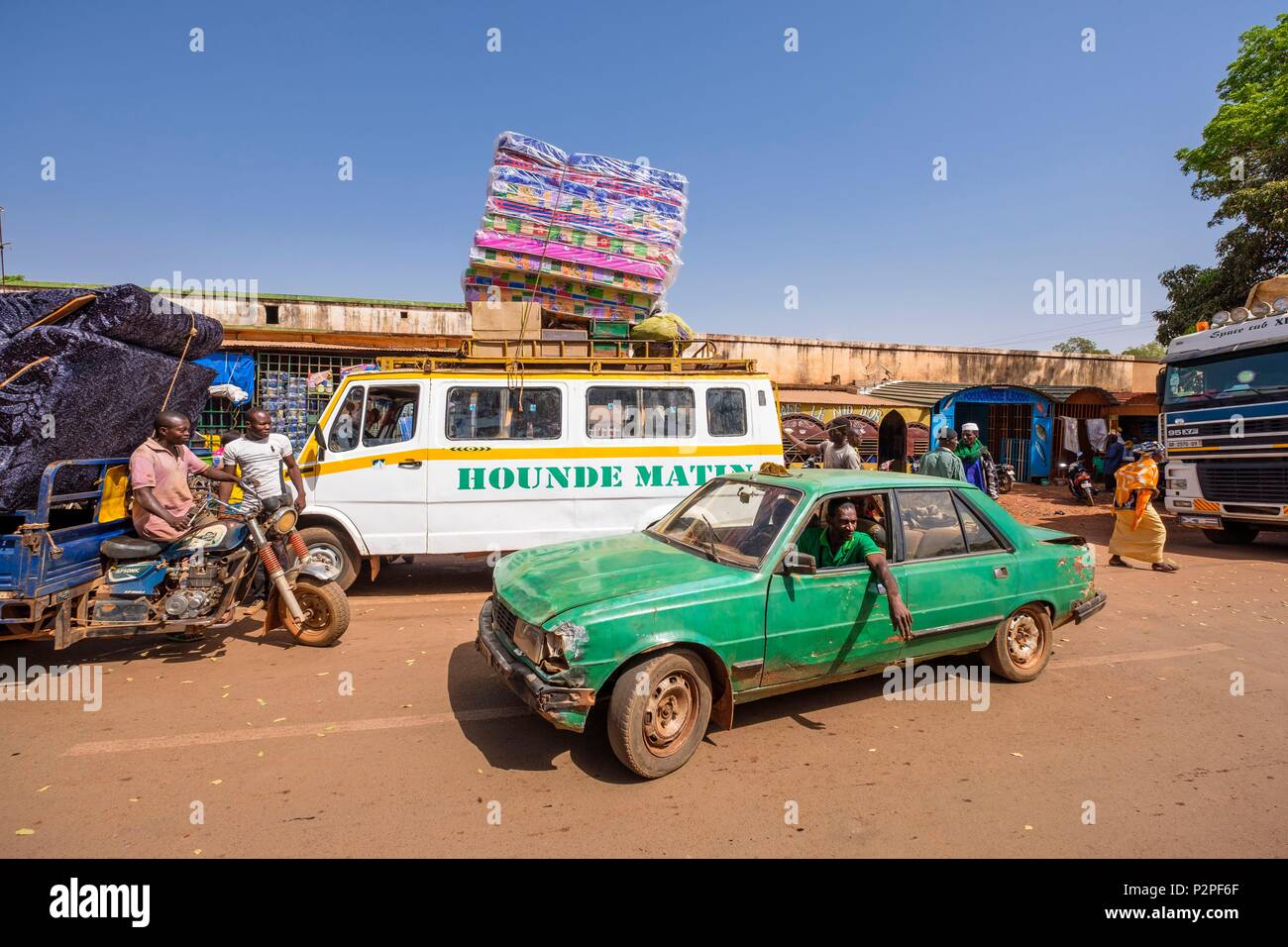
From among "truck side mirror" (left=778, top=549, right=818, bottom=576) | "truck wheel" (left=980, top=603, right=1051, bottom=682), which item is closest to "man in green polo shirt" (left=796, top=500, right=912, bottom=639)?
"truck side mirror" (left=778, top=549, right=818, bottom=576)

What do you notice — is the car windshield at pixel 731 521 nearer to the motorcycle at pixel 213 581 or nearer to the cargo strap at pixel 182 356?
the motorcycle at pixel 213 581

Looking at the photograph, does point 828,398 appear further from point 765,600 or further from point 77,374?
point 77,374

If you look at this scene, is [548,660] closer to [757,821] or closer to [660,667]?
[660,667]

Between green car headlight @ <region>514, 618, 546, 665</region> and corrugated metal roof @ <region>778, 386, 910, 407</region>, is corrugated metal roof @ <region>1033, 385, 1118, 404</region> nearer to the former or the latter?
corrugated metal roof @ <region>778, 386, 910, 407</region>

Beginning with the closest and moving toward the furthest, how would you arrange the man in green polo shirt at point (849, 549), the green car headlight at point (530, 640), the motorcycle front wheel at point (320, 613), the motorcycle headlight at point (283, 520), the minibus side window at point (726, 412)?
the green car headlight at point (530, 640), the man in green polo shirt at point (849, 549), the motorcycle front wheel at point (320, 613), the motorcycle headlight at point (283, 520), the minibus side window at point (726, 412)

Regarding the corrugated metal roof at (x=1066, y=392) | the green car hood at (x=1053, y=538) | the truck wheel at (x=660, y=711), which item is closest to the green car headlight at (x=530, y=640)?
the truck wheel at (x=660, y=711)

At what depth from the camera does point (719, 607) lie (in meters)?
3.48

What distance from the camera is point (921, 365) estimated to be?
25.1m

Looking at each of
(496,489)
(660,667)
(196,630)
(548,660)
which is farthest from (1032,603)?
(196,630)

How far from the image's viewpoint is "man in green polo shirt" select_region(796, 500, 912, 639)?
3.91 meters

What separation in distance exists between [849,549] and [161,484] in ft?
16.0

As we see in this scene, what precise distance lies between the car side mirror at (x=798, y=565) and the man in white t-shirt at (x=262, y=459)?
4.58 metres

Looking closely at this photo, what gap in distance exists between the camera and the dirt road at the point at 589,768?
114 inches

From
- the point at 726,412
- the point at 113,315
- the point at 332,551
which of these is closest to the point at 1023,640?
the point at 726,412
